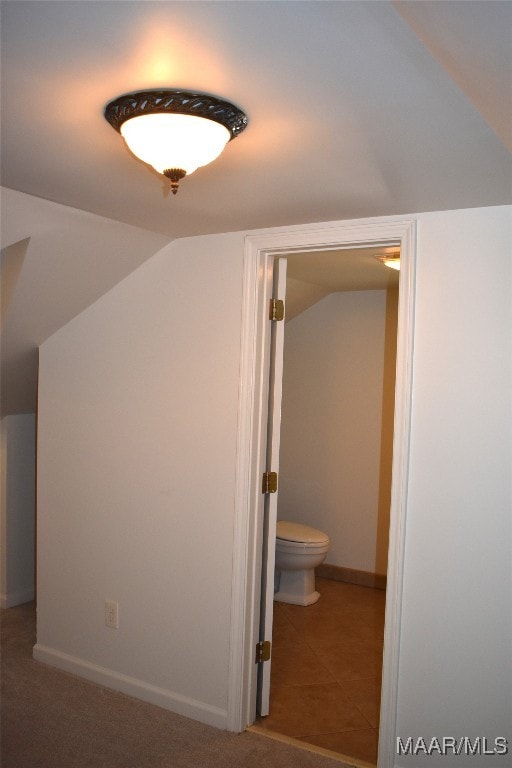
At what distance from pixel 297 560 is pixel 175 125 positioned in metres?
3.35

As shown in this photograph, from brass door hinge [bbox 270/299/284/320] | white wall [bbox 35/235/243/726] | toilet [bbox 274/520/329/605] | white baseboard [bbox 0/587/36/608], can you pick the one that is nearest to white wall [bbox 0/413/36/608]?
white baseboard [bbox 0/587/36/608]

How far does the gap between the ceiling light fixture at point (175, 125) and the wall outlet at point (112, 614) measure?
2.32 meters

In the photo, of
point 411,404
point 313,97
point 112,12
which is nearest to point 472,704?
point 411,404

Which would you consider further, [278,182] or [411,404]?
[411,404]

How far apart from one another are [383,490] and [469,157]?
3284 millimetres

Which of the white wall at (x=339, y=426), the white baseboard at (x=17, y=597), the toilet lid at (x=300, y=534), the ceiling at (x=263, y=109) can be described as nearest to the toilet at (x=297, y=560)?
the toilet lid at (x=300, y=534)

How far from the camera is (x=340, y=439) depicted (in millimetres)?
4941

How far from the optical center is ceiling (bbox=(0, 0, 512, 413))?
112 cm

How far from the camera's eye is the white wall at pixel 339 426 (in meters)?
4.80

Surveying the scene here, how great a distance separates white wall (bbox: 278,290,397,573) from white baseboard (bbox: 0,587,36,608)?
193cm

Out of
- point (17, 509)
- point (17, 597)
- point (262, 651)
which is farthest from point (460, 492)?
point (17, 597)

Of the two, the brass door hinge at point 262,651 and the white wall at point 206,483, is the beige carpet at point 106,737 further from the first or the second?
the brass door hinge at point 262,651

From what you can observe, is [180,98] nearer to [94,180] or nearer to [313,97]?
[313,97]

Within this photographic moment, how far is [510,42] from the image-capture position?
1010 mm
